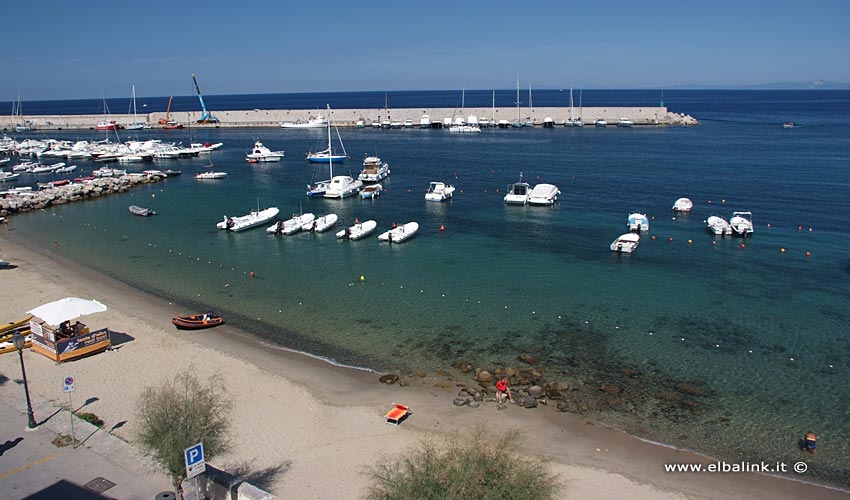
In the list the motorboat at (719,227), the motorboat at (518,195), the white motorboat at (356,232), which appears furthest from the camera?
the motorboat at (518,195)

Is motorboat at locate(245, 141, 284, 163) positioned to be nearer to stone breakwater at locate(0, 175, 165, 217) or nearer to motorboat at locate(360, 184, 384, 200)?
stone breakwater at locate(0, 175, 165, 217)

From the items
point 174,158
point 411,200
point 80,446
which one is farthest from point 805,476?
point 174,158

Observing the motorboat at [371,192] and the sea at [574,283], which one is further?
the motorboat at [371,192]

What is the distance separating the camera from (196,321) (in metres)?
31.1

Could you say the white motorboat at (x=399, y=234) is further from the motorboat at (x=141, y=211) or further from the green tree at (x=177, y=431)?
the green tree at (x=177, y=431)

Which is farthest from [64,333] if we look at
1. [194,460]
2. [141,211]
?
[141,211]

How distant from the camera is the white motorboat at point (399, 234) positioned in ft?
156

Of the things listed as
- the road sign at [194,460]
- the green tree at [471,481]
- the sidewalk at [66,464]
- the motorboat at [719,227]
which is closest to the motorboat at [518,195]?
the motorboat at [719,227]

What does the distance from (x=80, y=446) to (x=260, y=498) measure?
8.32 m

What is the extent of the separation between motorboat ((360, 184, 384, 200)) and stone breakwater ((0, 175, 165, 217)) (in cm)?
3027

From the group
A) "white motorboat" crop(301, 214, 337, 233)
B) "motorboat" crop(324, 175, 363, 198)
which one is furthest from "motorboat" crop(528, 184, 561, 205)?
"white motorboat" crop(301, 214, 337, 233)

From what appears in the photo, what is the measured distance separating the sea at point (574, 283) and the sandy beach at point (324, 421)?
4.84ft

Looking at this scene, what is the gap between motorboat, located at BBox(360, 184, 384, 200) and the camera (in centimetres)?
6512

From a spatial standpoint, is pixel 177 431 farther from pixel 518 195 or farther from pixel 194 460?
pixel 518 195
